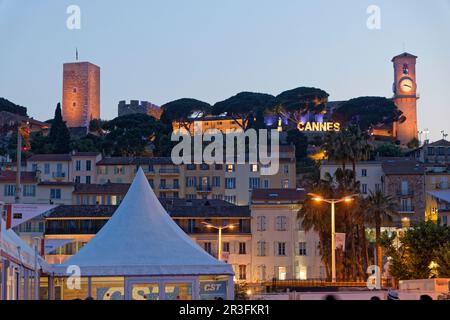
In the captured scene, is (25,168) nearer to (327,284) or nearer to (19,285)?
(327,284)

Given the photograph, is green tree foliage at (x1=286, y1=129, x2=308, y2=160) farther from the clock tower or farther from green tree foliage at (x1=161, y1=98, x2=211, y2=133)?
the clock tower

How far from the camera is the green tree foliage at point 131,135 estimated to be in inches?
5098

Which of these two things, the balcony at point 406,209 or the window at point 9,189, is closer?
the balcony at point 406,209

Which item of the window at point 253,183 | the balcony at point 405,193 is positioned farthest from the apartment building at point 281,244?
the window at point 253,183

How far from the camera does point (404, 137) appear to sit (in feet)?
564

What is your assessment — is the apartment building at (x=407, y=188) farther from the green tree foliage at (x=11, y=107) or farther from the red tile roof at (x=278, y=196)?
the green tree foliage at (x=11, y=107)

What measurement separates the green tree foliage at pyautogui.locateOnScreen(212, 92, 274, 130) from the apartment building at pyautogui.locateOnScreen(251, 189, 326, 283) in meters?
84.6

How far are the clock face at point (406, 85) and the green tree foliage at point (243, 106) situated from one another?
25.3 metres

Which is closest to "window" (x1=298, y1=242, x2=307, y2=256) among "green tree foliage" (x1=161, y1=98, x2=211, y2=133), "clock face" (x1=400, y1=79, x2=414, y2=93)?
"green tree foliage" (x1=161, y1=98, x2=211, y2=133)

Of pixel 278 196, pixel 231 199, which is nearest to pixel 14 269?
pixel 278 196

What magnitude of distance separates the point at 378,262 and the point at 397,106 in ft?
374

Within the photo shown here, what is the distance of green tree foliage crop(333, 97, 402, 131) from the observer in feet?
538

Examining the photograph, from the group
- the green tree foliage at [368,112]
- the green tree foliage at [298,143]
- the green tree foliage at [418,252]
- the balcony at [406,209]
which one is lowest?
the green tree foliage at [418,252]

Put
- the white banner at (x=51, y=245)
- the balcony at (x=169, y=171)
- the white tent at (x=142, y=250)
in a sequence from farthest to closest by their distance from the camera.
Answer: the balcony at (x=169, y=171)
the white banner at (x=51, y=245)
the white tent at (x=142, y=250)
